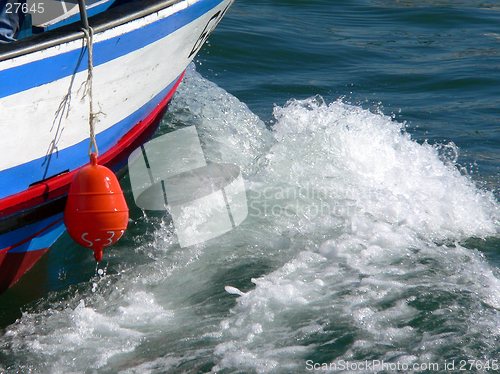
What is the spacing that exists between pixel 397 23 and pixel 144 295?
6.33 m

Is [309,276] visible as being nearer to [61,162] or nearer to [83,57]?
[61,162]

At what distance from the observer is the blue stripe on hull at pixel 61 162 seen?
420 centimetres

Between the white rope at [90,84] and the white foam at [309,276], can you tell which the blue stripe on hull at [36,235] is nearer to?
the white foam at [309,276]

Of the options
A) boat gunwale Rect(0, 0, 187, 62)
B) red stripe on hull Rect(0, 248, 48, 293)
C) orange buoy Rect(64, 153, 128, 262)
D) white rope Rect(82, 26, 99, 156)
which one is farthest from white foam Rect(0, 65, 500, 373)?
boat gunwale Rect(0, 0, 187, 62)

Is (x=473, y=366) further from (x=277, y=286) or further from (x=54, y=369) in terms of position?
(x=54, y=369)

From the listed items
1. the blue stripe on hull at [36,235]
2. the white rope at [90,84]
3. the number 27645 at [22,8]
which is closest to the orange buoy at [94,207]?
the white rope at [90,84]

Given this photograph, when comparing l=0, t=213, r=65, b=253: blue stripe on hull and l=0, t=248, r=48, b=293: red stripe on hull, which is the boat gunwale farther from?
l=0, t=248, r=48, b=293: red stripe on hull

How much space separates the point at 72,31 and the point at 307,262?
1.71 metres

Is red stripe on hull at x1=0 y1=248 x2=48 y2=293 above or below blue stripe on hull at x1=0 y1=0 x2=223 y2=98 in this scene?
below

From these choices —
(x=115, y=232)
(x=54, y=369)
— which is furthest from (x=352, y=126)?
(x=54, y=369)

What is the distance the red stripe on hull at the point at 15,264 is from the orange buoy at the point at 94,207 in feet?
1.72

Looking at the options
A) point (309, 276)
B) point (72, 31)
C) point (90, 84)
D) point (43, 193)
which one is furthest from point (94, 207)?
point (309, 276)

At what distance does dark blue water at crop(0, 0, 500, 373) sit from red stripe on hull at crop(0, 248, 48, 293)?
0.37ft

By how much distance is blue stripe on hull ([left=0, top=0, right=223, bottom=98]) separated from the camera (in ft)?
13.0
